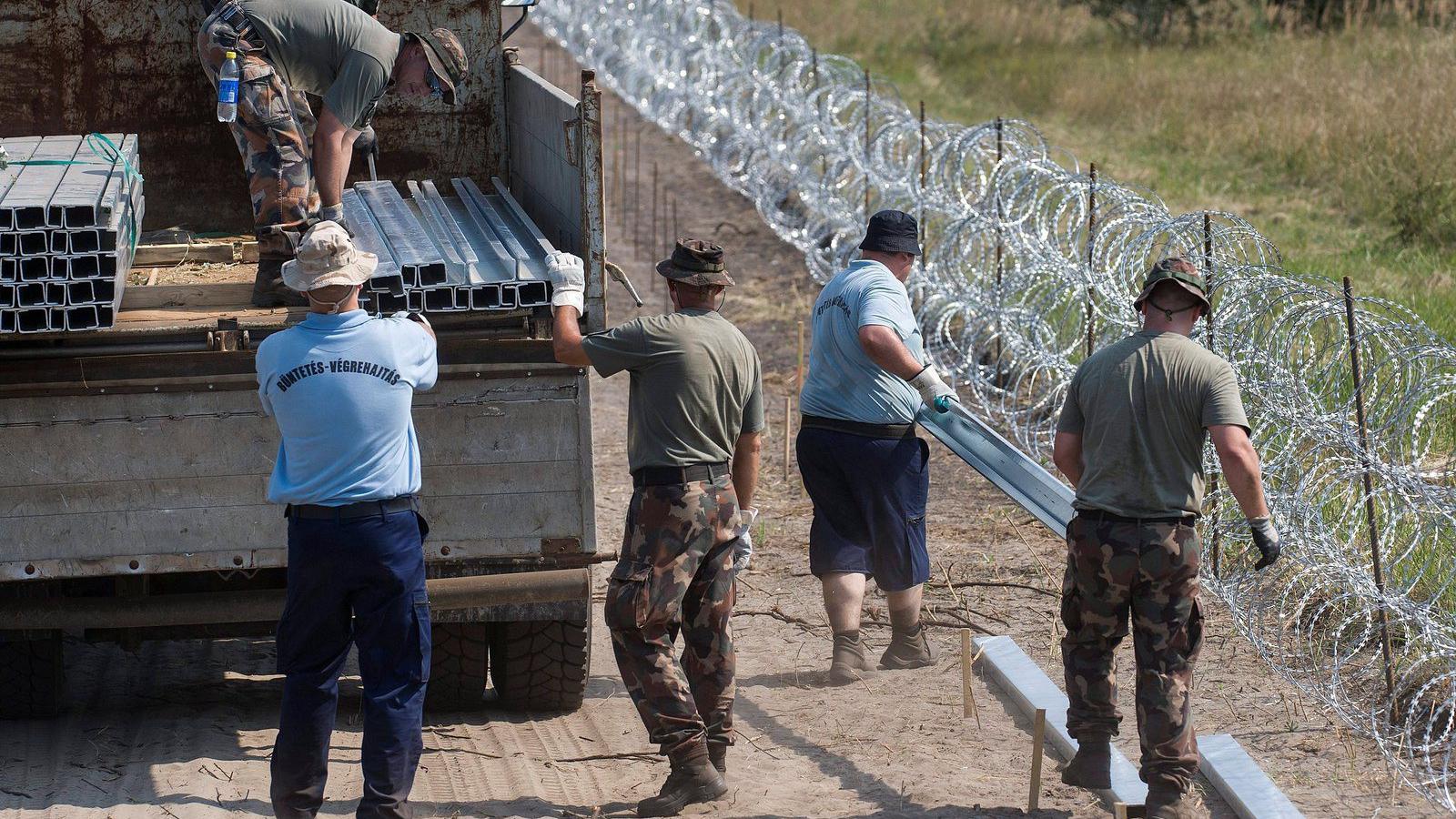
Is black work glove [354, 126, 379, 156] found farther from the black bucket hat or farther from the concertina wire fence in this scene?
the concertina wire fence

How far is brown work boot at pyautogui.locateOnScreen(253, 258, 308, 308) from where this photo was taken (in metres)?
5.73

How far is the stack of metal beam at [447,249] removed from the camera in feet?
16.9

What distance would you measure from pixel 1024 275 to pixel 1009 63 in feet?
50.2

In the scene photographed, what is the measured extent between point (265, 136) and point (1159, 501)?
11.2ft

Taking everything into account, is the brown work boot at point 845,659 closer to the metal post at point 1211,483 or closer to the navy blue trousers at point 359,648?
the metal post at point 1211,483

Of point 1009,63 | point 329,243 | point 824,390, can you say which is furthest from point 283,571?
point 1009,63

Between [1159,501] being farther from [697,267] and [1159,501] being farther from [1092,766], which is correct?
[697,267]

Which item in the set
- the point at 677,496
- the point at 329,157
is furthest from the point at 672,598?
the point at 329,157

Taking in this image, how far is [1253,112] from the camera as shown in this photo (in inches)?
701

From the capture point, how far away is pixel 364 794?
479cm

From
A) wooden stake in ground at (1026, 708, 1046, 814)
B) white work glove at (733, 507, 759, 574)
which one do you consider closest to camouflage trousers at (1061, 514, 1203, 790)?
wooden stake in ground at (1026, 708, 1046, 814)

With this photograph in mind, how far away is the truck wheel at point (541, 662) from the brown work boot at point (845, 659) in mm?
1034

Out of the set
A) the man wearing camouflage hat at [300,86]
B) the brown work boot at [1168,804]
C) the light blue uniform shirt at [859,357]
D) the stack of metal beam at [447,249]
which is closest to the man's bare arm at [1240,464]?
the brown work boot at [1168,804]

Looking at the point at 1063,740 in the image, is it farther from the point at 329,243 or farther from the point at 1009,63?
the point at 1009,63
